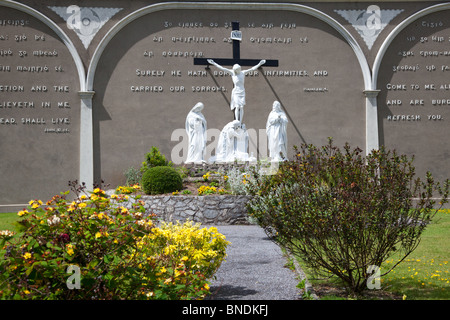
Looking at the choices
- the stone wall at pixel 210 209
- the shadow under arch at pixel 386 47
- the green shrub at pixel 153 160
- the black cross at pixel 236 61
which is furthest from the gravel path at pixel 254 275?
the shadow under arch at pixel 386 47

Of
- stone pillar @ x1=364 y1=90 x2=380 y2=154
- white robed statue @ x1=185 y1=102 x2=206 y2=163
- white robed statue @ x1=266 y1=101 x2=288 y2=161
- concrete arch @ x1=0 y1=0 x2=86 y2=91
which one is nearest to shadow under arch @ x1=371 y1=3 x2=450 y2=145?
stone pillar @ x1=364 y1=90 x2=380 y2=154

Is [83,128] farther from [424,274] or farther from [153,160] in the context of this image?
[424,274]

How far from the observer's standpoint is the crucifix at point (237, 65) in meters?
13.9

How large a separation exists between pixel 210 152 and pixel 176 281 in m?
11.3

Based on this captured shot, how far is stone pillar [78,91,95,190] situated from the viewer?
1480cm

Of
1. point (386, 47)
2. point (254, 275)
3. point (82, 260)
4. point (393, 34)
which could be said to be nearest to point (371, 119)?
point (386, 47)

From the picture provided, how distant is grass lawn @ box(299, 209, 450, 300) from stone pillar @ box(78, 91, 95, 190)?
10074 millimetres

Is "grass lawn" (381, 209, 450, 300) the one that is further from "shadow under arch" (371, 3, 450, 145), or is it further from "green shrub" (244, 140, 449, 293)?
"shadow under arch" (371, 3, 450, 145)

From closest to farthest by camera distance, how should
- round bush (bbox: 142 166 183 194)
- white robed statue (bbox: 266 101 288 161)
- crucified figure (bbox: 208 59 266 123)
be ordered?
round bush (bbox: 142 166 183 194) < white robed statue (bbox: 266 101 288 161) < crucified figure (bbox: 208 59 266 123)

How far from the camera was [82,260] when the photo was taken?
3484mm

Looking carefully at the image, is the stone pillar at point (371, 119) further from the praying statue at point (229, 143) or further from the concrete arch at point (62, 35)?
the concrete arch at point (62, 35)

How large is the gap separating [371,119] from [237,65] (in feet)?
16.3

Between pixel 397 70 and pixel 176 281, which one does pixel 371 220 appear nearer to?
pixel 176 281

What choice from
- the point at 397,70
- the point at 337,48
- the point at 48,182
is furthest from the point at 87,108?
the point at 397,70
